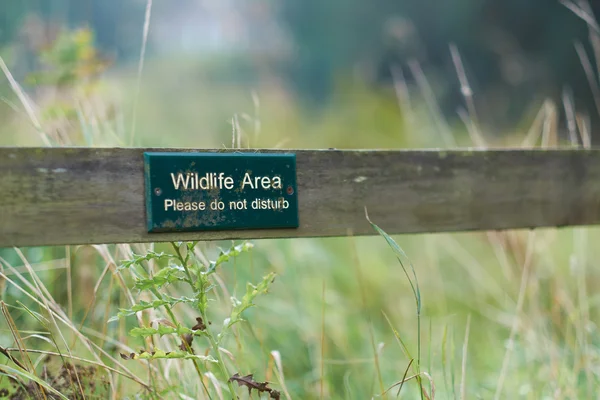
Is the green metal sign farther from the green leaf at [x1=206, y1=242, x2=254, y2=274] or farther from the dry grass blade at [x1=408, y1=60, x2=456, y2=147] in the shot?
the dry grass blade at [x1=408, y1=60, x2=456, y2=147]

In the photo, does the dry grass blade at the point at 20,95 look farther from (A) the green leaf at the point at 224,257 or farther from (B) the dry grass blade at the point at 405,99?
(B) the dry grass blade at the point at 405,99

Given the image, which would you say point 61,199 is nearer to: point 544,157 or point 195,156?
point 195,156

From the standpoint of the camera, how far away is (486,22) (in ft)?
20.9

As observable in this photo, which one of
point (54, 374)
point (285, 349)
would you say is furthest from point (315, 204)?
point (285, 349)

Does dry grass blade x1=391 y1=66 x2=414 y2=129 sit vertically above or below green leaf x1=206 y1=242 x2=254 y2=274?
above

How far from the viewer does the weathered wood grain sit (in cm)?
99

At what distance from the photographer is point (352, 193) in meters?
1.23

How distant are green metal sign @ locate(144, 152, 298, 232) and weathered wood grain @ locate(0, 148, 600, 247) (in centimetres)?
2

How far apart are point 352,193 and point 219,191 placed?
0.93 ft

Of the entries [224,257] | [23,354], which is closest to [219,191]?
[224,257]

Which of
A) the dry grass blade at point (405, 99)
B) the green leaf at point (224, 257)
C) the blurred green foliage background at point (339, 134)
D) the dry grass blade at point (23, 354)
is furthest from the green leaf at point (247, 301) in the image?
the dry grass blade at point (405, 99)

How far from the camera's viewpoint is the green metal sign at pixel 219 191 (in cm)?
104

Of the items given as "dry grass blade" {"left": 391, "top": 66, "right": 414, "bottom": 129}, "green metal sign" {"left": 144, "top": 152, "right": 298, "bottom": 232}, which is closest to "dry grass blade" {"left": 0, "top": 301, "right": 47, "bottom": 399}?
"green metal sign" {"left": 144, "top": 152, "right": 298, "bottom": 232}

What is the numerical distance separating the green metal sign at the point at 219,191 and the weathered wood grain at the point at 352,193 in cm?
2
